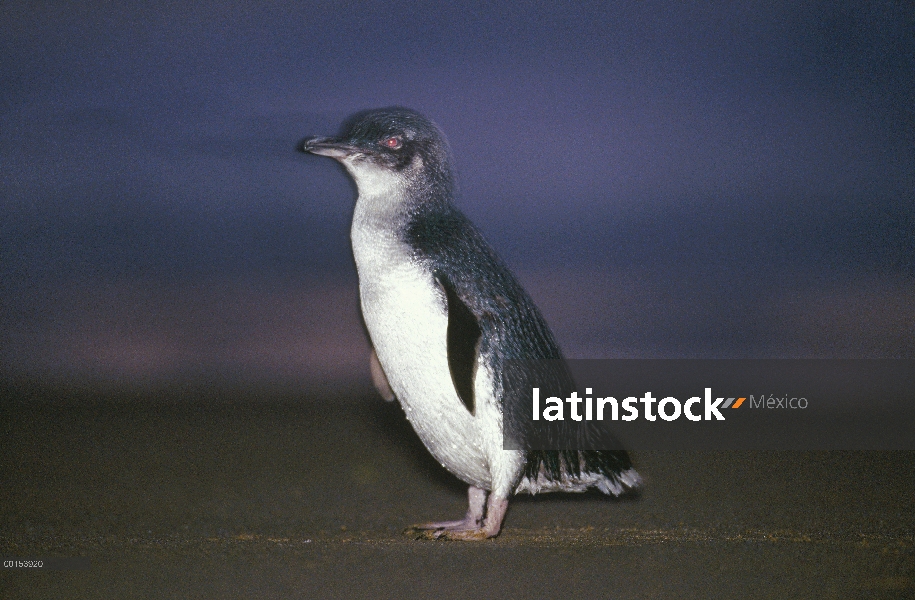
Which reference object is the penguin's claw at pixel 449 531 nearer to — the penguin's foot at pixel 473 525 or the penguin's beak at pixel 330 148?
the penguin's foot at pixel 473 525

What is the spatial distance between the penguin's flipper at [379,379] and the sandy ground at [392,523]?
0.21 m

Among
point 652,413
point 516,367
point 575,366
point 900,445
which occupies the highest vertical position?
point 516,367

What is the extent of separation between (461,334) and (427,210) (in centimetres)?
36

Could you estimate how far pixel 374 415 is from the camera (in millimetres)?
2492

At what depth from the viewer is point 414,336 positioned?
1884mm

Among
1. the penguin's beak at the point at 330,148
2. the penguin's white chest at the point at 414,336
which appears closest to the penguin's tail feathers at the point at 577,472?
the penguin's white chest at the point at 414,336

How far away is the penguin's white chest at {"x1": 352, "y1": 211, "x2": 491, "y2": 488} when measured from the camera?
73.5 inches

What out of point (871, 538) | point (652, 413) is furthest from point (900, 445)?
point (652, 413)

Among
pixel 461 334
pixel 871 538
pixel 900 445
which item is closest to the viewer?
pixel 461 334

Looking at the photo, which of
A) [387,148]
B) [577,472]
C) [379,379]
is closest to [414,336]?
[379,379]

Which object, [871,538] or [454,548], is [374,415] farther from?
[871,538]

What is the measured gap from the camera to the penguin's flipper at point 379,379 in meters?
2.11

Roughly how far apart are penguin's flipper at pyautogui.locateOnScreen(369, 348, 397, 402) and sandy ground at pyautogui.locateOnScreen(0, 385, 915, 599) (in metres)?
0.21

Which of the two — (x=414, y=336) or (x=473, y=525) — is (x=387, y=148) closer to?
(x=414, y=336)
